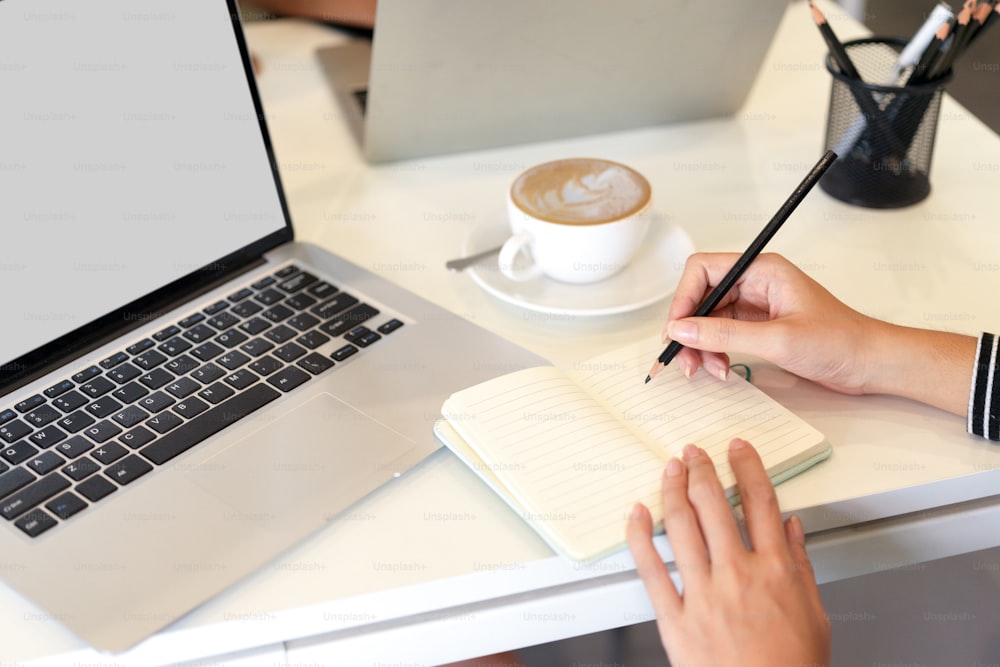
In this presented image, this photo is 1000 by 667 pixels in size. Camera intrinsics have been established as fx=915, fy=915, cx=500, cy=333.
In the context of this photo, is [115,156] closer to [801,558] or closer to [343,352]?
[343,352]

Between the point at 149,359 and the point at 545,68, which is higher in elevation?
→ the point at 545,68

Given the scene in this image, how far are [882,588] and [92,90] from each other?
3.84 ft

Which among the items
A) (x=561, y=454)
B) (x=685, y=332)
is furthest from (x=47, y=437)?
(x=685, y=332)

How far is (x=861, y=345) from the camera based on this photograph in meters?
0.72

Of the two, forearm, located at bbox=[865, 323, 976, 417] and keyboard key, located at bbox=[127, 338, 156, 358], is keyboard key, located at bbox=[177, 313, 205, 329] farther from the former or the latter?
forearm, located at bbox=[865, 323, 976, 417]

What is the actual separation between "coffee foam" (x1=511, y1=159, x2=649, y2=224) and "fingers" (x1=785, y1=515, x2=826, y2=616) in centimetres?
32

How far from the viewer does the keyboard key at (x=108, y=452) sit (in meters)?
0.67

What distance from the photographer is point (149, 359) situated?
0.75m

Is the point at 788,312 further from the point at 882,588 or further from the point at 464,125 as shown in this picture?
the point at 882,588

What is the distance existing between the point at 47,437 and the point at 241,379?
5.8 inches

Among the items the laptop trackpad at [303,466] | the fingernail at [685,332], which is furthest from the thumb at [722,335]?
the laptop trackpad at [303,466]

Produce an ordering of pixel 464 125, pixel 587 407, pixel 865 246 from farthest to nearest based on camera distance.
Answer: pixel 464 125 → pixel 865 246 → pixel 587 407

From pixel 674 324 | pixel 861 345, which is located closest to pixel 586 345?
pixel 674 324

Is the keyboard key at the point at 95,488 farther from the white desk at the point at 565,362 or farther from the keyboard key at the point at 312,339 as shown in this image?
the keyboard key at the point at 312,339
